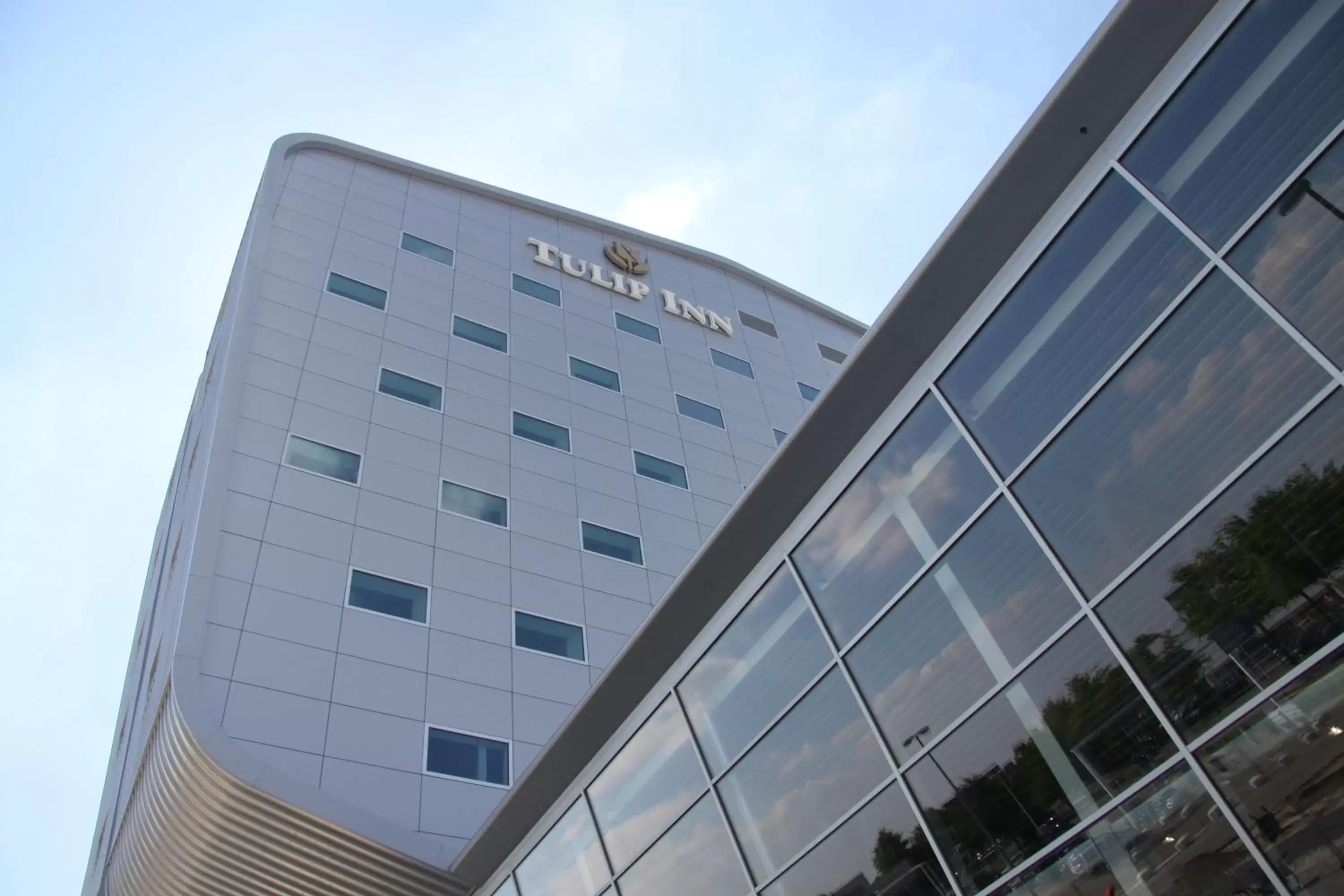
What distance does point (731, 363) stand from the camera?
1563 inches

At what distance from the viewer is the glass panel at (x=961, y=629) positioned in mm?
9211

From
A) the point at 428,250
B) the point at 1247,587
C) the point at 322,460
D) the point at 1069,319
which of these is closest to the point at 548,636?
the point at 322,460

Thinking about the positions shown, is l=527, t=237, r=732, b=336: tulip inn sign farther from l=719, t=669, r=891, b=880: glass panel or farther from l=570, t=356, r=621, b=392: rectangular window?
l=719, t=669, r=891, b=880: glass panel

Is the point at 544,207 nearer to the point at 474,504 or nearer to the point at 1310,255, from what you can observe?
the point at 474,504

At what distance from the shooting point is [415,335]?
30.6 meters

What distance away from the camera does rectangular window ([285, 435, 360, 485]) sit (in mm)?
24766

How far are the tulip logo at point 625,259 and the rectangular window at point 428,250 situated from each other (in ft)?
25.1

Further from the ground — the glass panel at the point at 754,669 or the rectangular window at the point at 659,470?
the rectangular window at the point at 659,470

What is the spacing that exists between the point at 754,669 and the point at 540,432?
62.9 feet

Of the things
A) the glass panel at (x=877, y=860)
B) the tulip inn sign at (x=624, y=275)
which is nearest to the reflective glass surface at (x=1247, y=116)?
the glass panel at (x=877, y=860)

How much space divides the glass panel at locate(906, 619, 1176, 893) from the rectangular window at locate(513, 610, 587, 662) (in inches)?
629

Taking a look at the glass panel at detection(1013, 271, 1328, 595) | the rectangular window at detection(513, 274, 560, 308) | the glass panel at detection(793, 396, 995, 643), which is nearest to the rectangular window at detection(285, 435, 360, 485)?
the rectangular window at detection(513, 274, 560, 308)

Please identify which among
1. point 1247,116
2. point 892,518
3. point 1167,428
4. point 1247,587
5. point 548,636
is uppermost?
point 548,636

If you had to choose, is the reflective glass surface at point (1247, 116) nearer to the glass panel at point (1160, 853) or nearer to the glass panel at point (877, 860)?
the glass panel at point (1160, 853)
